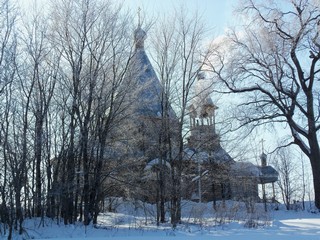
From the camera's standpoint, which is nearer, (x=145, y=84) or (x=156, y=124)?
(x=145, y=84)

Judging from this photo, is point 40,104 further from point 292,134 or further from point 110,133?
point 292,134

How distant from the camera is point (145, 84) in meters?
22.0

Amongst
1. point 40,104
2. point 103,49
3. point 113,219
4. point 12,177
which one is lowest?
point 113,219

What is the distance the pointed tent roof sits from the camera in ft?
71.5

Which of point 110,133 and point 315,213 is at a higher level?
point 110,133

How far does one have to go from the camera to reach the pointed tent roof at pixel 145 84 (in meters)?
21.8

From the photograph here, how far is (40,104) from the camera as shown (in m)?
20.8

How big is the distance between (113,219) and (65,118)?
5704mm

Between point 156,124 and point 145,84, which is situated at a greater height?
point 145,84

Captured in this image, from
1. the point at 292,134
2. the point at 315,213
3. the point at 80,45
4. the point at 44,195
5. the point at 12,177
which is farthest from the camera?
the point at 292,134

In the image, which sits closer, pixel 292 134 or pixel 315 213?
pixel 315 213

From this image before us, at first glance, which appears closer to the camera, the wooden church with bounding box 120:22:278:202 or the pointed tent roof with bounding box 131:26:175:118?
the pointed tent roof with bounding box 131:26:175:118

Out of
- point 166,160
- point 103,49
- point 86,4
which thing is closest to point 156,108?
point 166,160

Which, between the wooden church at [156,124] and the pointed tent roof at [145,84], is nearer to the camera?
the pointed tent roof at [145,84]
